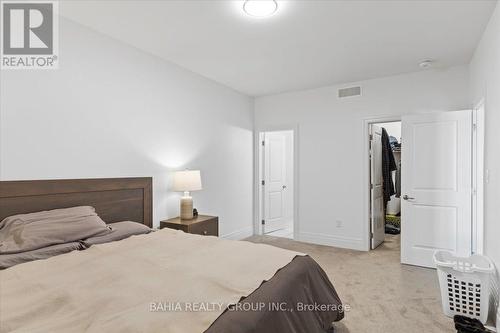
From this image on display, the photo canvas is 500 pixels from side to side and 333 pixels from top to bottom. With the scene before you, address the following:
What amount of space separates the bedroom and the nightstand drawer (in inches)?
19.9

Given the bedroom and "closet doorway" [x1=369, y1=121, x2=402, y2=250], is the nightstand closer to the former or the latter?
the bedroom

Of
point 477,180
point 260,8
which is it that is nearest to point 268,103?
point 260,8

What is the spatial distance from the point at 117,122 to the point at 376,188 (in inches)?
151

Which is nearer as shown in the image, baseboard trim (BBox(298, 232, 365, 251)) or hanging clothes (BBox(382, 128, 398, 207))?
baseboard trim (BBox(298, 232, 365, 251))

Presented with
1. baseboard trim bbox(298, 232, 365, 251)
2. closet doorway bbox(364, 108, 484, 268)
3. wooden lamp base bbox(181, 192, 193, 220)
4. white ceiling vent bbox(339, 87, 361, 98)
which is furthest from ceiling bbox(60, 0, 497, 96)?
baseboard trim bbox(298, 232, 365, 251)

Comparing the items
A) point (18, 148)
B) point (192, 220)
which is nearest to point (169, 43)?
point (18, 148)

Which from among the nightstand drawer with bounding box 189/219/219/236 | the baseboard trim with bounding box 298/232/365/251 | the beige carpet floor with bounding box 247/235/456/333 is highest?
the nightstand drawer with bounding box 189/219/219/236

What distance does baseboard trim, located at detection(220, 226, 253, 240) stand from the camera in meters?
4.63

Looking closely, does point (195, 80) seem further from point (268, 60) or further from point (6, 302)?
point (6, 302)

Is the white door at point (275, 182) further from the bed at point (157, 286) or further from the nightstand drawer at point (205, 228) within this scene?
the bed at point (157, 286)

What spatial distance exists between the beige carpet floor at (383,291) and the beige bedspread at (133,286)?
3.20 feet

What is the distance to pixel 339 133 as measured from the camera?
446 centimetres

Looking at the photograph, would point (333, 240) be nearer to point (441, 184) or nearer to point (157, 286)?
point (441, 184)

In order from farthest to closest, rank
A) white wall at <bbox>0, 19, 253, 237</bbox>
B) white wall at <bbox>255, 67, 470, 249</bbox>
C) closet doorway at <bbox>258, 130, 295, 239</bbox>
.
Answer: closet doorway at <bbox>258, 130, 295, 239</bbox> → white wall at <bbox>255, 67, 470, 249</bbox> → white wall at <bbox>0, 19, 253, 237</bbox>
